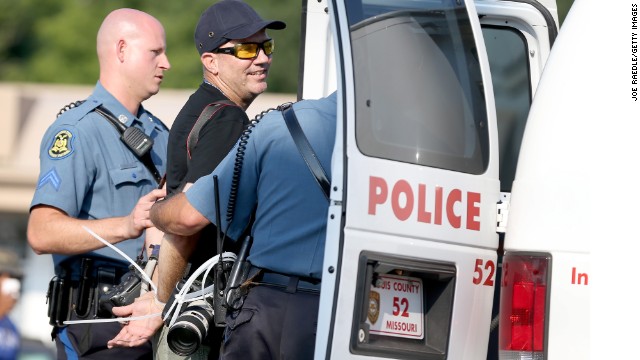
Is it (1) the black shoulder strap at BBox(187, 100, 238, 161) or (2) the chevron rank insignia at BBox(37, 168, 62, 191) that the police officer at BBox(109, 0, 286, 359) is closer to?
(1) the black shoulder strap at BBox(187, 100, 238, 161)

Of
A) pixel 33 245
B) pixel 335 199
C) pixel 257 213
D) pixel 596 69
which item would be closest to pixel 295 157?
pixel 257 213

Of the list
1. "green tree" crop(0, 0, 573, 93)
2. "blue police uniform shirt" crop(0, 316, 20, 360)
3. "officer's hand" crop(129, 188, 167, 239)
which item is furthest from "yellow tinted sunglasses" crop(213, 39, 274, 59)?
"green tree" crop(0, 0, 573, 93)

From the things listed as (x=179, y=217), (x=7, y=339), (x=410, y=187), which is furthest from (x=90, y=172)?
(x=7, y=339)

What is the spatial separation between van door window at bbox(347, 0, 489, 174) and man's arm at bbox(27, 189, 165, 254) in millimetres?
1830

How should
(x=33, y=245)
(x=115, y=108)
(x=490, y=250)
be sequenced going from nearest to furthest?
1. (x=490, y=250)
2. (x=33, y=245)
3. (x=115, y=108)

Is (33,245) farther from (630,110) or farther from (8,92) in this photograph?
(8,92)

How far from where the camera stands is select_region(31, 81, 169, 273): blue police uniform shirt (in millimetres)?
5262

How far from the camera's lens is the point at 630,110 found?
324 centimetres

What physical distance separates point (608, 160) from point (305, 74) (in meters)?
1.93

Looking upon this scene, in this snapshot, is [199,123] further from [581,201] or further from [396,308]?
[581,201]

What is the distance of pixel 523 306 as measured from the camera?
11.0 ft

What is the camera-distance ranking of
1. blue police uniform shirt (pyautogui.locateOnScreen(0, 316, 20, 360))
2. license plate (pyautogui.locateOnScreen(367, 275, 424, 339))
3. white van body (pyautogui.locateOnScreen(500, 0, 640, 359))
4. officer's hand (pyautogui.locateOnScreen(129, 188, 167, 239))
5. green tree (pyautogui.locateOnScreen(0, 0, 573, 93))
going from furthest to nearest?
green tree (pyautogui.locateOnScreen(0, 0, 573, 93)), blue police uniform shirt (pyautogui.locateOnScreen(0, 316, 20, 360)), officer's hand (pyautogui.locateOnScreen(129, 188, 167, 239)), license plate (pyautogui.locateOnScreen(367, 275, 424, 339)), white van body (pyautogui.locateOnScreen(500, 0, 640, 359))

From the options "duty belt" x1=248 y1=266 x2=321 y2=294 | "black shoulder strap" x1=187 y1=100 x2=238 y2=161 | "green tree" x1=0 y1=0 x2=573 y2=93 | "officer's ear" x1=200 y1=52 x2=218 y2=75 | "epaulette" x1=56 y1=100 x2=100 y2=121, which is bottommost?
"duty belt" x1=248 y1=266 x2=321 y2=294

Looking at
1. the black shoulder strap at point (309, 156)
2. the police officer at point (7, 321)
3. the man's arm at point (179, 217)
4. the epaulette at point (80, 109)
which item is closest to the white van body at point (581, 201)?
the black shoulder strap at point (309, 156)
